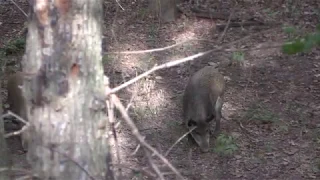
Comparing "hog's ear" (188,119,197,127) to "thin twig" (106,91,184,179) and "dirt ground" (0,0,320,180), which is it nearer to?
"dirt ground" (0,0,320,180)

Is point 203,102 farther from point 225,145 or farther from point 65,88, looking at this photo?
point 65,88

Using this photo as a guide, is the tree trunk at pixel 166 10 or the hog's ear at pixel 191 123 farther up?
the tree trunk at pixel 166 10

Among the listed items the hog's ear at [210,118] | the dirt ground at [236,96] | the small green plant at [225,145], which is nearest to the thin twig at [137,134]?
the dirt ground at [236,96]

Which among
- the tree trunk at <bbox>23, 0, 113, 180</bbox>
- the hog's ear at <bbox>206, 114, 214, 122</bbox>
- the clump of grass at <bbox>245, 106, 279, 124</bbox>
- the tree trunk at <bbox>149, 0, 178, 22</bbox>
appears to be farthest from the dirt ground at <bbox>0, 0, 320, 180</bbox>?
the tree trunk at <bbox>23, 0, 113, 180</bbox>

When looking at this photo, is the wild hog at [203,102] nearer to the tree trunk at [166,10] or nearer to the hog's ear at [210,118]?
the hog's ear at [210,118]

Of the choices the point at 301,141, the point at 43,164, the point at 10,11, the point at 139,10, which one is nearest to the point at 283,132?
the point at 301,141

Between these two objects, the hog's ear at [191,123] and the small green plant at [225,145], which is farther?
the hog's ear at [191,123]

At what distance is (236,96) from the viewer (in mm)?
9508

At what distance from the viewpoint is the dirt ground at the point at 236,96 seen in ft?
26.5

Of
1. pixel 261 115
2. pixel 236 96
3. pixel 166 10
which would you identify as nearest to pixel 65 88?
pixel 261 115

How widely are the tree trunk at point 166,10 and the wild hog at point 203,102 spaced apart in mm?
3065

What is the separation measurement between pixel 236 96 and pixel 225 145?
128 centimetres

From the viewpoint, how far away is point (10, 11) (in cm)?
1318

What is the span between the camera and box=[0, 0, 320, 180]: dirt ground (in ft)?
26.5
